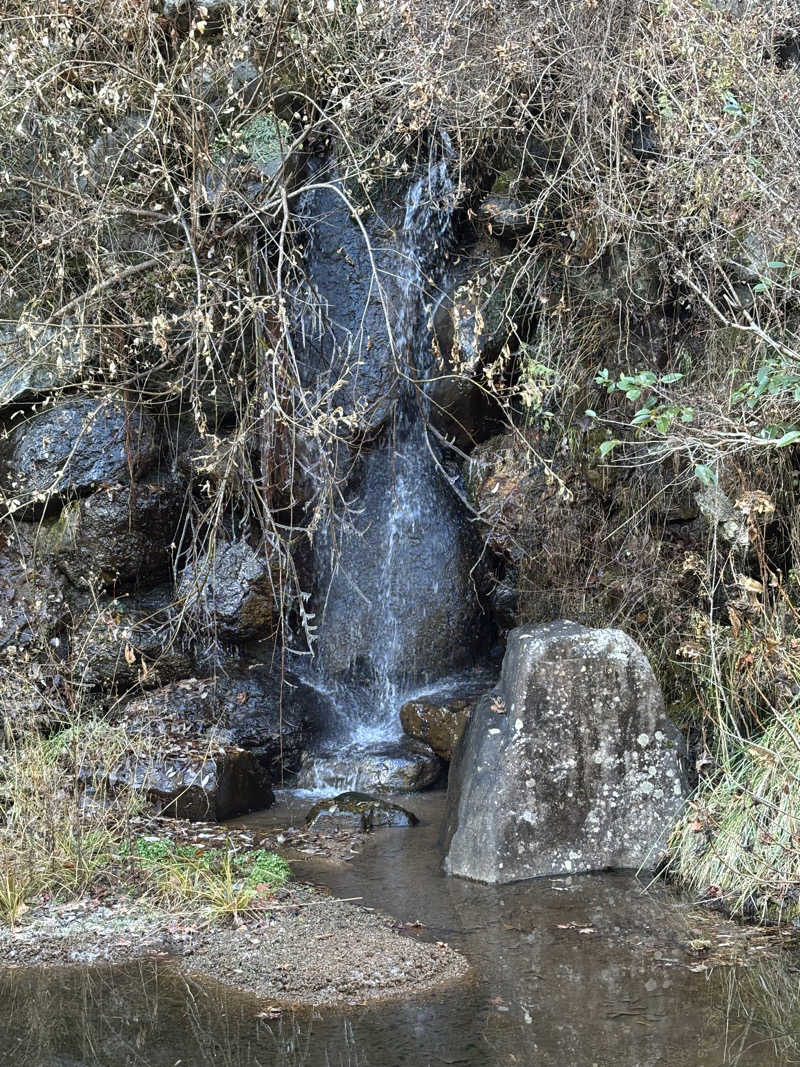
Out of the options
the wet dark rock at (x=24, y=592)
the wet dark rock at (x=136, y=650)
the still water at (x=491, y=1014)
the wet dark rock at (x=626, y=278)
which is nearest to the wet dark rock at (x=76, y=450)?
the wet dark rock at (x=24, y=592)

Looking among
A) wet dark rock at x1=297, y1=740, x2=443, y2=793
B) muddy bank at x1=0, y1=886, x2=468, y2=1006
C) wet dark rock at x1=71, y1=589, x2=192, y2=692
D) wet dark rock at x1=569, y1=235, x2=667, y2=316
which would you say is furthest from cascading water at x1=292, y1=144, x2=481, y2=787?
muddy bank at x1=0, y1=886, x2=468, y2=1006

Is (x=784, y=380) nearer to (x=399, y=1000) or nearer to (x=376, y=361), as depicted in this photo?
(x=399, y=1000)

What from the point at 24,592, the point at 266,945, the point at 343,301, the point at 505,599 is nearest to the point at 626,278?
the point at 505,599

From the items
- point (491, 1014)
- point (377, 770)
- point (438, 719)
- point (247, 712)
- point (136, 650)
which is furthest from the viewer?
point (247, 712)

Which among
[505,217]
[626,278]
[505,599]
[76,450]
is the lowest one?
[505,599]

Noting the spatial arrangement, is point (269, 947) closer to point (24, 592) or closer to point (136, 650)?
point (136, 650)

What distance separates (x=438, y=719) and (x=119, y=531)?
307cm

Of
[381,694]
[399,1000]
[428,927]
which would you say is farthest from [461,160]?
[399,1000]

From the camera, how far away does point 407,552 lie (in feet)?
30.3

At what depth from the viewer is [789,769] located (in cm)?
530

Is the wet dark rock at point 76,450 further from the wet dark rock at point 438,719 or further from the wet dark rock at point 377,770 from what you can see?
the wet dark rock at point 438,719

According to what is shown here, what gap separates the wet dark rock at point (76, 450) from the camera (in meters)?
8.66

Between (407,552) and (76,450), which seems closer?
(76,450)

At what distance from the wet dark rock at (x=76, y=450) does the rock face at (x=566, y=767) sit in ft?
13.6
